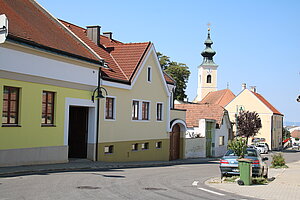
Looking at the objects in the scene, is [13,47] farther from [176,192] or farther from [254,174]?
[254,174]

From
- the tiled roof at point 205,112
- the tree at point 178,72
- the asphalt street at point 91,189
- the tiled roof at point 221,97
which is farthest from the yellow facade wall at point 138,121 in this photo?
the tiled roof at point 221,97

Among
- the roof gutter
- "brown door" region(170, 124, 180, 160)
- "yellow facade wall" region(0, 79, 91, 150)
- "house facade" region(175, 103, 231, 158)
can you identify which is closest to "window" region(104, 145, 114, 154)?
"yellow facade wall" region(0, 79, 91, 150)

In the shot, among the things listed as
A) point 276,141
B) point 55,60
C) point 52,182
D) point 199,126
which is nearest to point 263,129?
point 276,141

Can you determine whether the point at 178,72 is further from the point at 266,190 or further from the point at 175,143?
the point at 266,190

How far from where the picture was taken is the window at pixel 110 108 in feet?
79.1

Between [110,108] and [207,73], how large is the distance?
89.5 m

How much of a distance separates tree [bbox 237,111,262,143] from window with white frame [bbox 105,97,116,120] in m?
49.0

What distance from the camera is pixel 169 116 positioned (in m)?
33.1

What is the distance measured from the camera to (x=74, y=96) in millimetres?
20766

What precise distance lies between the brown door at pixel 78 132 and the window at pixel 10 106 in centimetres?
567

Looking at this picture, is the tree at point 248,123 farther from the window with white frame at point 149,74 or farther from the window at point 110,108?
the window at point 110,108

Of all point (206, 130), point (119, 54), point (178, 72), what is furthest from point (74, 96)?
point (178, 72)

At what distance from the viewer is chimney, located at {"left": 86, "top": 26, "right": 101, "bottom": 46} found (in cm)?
2748

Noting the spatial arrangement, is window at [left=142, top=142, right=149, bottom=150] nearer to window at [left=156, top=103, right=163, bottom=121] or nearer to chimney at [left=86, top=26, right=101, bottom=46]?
window at [left=156, top=103, right=163, bottom=121]
